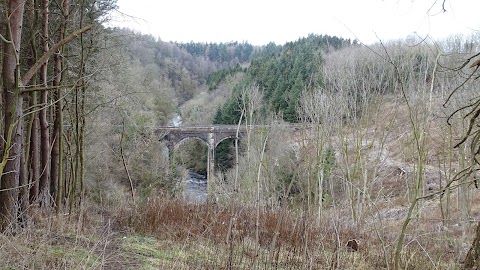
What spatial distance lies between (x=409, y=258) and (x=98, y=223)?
15.0 feet

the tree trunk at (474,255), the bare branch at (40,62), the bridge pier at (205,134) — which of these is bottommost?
the bridge pier at (205,134)

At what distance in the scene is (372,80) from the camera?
14.6 metres

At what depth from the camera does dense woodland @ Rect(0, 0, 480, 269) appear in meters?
3.80

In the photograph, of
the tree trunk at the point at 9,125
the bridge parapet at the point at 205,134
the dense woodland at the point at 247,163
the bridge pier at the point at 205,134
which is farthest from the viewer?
the bridge parapet at the point at 205,134

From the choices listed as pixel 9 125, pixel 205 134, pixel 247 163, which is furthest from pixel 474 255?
pixel 205 134

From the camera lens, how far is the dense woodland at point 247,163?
3.80 metres

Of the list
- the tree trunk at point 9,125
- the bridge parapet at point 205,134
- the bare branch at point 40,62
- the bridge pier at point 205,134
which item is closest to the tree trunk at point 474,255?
the bare branch at point 40,62

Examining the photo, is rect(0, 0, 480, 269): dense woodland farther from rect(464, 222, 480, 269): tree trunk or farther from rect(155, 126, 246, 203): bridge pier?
rect(155, 126, 246, 203): bridge pier

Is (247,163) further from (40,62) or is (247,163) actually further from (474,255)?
(474,255)

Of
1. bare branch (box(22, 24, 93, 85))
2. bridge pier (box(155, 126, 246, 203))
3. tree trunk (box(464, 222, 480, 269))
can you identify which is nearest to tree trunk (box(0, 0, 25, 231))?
bare branch (box(22, 24, 93, 85))

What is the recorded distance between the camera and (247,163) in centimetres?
1015

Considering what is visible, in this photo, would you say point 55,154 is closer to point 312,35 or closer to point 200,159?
point 200,159

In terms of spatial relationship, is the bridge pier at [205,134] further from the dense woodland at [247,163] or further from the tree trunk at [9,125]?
the tree trunk at [9,125]

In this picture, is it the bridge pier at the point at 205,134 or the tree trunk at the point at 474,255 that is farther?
the bridge pier at the point at 205,134
